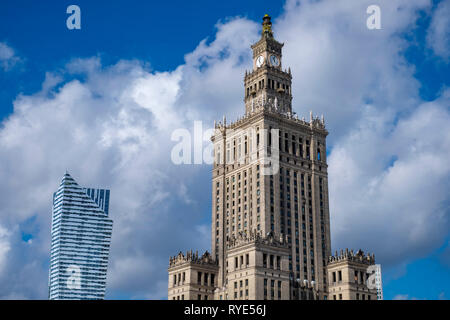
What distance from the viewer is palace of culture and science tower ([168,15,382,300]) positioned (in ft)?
532

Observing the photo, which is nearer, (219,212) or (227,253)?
(227,253)

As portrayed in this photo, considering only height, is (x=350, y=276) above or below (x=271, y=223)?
below

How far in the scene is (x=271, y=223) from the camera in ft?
573

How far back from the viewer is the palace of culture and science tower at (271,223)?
16225 cm

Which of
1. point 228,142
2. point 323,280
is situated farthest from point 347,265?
point 228,142
